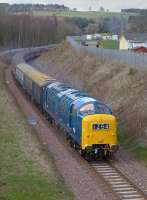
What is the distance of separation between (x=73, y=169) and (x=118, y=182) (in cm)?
270

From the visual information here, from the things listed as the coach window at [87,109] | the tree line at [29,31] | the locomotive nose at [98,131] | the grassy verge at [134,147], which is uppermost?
the coach window at [87,109]

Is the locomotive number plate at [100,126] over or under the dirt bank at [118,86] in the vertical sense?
over

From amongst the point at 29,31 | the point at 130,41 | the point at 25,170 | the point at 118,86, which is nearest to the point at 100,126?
the point at 25,170

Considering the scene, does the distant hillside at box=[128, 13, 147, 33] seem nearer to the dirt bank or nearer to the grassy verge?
the dirt bank

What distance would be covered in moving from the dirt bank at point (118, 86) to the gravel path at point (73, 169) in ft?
13.5

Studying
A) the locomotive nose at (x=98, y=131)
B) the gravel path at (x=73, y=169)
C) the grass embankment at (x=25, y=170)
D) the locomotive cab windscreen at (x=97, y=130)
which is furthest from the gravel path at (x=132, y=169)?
the grass embankment at (x=25, y=170)

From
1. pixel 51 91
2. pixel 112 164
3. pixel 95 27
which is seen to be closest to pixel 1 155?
pixel 112 164

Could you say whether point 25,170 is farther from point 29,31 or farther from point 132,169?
point 29,31

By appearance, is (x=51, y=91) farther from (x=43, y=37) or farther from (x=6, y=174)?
(x=43, y=37)

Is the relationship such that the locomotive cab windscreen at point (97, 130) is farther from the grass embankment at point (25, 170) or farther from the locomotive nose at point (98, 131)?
the grass embankment at point (25, 170)

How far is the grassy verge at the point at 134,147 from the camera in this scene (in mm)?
26297

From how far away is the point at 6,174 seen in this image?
21.2m

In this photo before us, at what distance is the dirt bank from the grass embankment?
5.83 m

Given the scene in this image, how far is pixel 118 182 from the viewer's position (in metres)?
22.1
